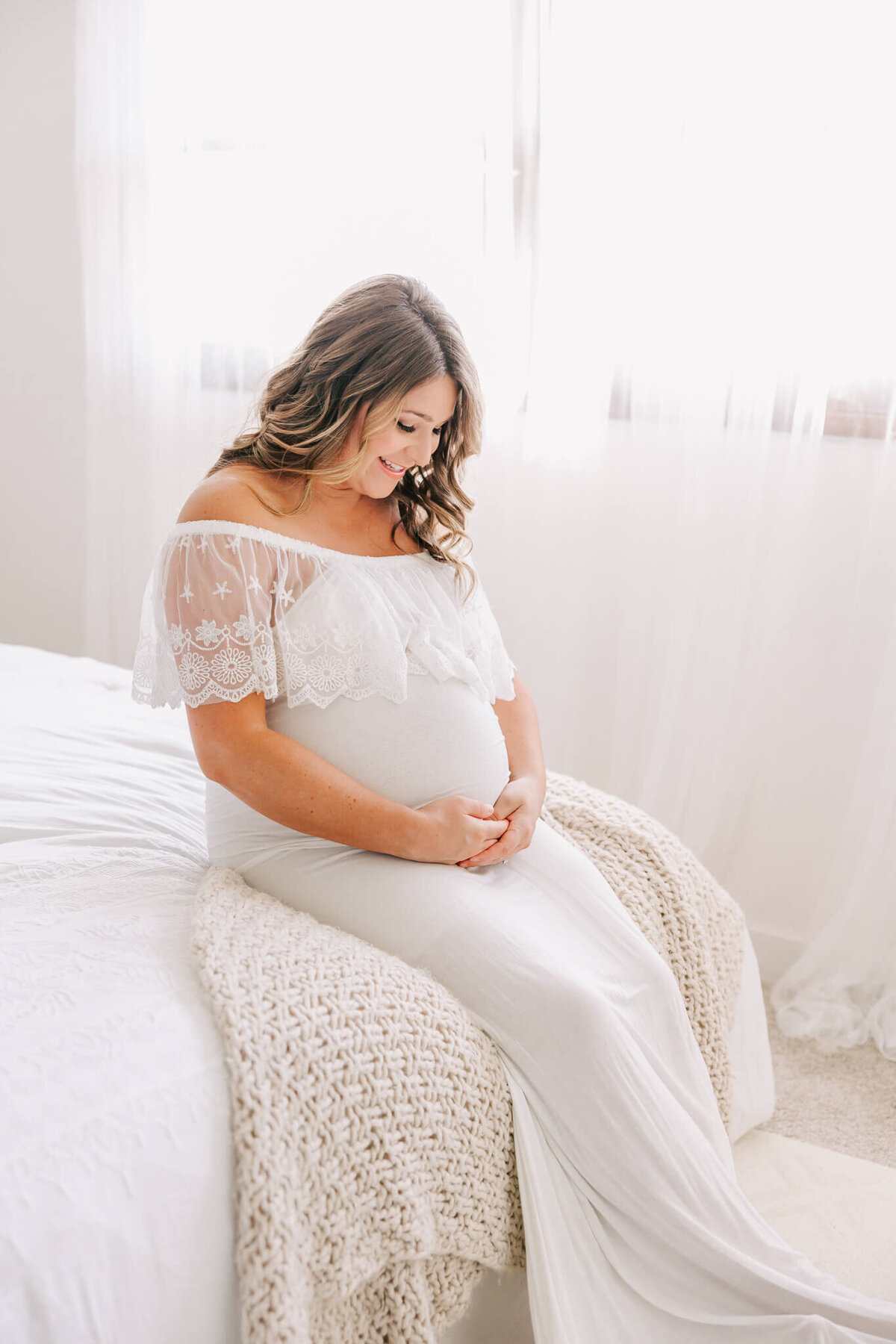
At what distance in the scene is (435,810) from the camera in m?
1.21

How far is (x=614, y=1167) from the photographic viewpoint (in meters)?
1.02

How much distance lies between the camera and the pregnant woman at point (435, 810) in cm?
102

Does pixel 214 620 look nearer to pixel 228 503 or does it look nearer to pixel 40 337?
pixel 228 503

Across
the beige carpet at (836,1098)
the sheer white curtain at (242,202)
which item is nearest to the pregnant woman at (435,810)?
the beige carpet at (836,1098)

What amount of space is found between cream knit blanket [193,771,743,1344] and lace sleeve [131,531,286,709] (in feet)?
0.76

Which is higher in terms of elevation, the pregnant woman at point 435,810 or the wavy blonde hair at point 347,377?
the wavy blonde hair at point 347,377

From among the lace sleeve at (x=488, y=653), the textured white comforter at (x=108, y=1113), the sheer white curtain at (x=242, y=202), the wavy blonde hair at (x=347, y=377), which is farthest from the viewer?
the sheer white curtain at (x=242, y=202)

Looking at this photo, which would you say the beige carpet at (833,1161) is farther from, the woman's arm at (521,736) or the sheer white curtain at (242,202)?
the sheer white curtain at (242,202)

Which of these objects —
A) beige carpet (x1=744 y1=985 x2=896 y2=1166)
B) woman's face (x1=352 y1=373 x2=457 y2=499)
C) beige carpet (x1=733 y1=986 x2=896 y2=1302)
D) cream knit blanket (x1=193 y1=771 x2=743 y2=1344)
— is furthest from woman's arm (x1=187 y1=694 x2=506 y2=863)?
beige carpet (x1=744 y1=985 x2=896 y2=1166)

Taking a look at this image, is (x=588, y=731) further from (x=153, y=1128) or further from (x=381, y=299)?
(x=153, y=1128)

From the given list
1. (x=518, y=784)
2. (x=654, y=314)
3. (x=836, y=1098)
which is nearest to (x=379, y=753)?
(x=518, y=784)

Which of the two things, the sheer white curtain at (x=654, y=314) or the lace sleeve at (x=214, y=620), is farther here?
the sheer white curtain at (x=654, y=314)

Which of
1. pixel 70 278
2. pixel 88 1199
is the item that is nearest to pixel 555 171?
pixel 70 278

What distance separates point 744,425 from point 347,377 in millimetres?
1031
